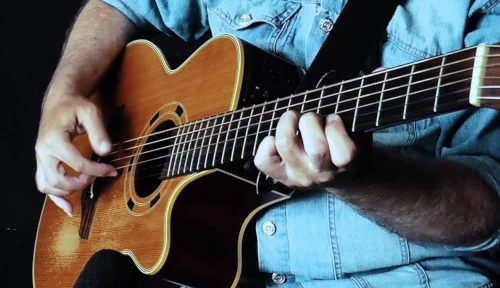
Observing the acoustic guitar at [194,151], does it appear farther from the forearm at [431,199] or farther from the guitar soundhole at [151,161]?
the forearm at [431,199]

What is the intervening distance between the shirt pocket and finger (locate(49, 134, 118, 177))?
31cm

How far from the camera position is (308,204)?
940 millimetres

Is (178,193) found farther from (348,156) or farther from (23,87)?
(23,87)

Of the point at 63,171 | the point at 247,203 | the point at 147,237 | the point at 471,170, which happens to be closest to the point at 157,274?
the point at 147,237

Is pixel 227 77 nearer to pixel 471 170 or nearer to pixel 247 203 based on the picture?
pixel 247 203

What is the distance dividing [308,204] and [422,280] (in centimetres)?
19

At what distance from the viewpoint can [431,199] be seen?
78 cm

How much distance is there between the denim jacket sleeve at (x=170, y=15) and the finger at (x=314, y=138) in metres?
0.61

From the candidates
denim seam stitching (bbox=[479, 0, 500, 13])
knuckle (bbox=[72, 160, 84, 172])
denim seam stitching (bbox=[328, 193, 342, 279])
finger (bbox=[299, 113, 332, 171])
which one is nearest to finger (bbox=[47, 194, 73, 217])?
knuckle (bbox=[72, 160, 84, 172])

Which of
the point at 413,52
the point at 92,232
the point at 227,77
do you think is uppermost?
the point at 413,52

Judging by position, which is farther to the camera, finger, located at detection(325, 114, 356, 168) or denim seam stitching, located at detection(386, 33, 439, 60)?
denim seam stitching, located at detection(386, 33, 439, 60)

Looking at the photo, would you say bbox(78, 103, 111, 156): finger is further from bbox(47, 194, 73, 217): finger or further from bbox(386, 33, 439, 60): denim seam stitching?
bbox(386, 33, 439, 60): denim seam stitching

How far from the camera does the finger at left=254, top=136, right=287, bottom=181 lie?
28.4 inches

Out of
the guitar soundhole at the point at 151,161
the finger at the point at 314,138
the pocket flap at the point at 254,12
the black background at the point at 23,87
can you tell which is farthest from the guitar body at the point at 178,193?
the black background at the point at 23,87
